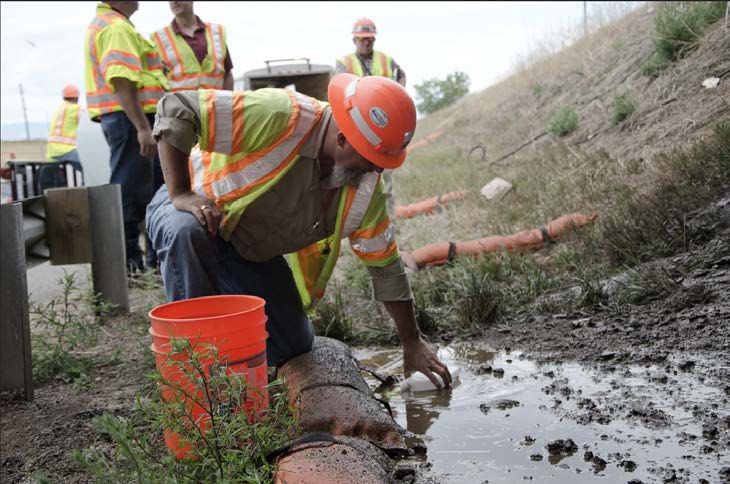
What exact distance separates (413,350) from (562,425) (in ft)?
2.66

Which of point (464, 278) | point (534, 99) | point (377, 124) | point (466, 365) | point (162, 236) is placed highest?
point (534, 99)

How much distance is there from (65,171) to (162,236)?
8.77m

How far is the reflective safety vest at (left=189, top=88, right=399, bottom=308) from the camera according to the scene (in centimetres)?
328

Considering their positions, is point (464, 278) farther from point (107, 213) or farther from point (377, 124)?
point (107, 213)

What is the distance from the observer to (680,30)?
302 inches

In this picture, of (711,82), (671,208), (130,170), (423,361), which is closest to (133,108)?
(130,170)

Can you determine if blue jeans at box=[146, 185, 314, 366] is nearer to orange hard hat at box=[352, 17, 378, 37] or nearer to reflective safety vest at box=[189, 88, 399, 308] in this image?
reflective safety vest at box=[189, 88, 399, 308]

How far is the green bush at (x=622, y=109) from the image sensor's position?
316 inches

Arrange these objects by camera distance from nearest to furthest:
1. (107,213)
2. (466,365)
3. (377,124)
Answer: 1. (377,124)
2. (466,365)
3. (107,213)

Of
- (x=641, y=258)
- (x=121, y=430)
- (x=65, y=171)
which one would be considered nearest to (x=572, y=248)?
(x=641, y=258)

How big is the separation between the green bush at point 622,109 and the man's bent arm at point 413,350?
553cm

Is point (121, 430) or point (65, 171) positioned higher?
point (65, 171)

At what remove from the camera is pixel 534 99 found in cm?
1467

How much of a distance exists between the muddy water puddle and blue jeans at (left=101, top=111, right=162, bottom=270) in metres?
3.55
